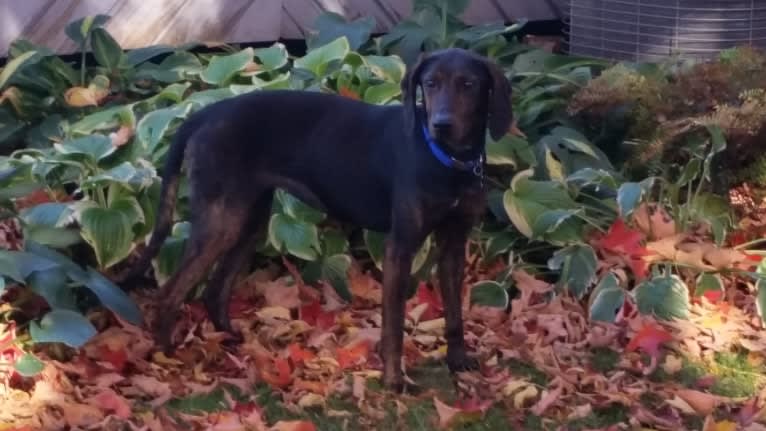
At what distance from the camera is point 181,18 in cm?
727

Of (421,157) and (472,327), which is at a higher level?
(421,157)

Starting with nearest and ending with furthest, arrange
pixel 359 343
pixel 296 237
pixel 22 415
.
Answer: pixel 22 415 < pixel 359 343 < pixel 296 237

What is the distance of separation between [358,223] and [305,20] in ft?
10.0

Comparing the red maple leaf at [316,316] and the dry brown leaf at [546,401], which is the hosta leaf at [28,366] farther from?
the dry brown leaf at [546,401]

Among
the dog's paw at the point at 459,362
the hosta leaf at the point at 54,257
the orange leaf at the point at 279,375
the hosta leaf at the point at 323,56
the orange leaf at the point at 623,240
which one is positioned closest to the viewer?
the orange leaf at the point at 279,375

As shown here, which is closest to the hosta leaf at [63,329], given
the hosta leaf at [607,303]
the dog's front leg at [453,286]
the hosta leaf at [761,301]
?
the dog's front leg at [453,286]

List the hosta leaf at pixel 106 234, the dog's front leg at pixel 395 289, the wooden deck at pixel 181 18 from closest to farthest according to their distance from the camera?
the dog's front leg at pixel 395 289
the hosta leaf at pixel 106 234
the wooden deck at pixel 181 18

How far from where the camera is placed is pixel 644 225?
5.39m

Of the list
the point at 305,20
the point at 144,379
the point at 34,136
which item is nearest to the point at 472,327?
the point at 144,379

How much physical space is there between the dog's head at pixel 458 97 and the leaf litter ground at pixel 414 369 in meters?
0.90

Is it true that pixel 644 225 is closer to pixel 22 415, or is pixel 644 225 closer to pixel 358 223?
pixel 358 223

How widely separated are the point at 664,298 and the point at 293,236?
1.48m

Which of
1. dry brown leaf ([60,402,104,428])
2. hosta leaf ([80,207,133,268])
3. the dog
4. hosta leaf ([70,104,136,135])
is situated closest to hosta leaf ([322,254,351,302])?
the dog

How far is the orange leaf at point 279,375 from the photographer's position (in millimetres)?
4562
